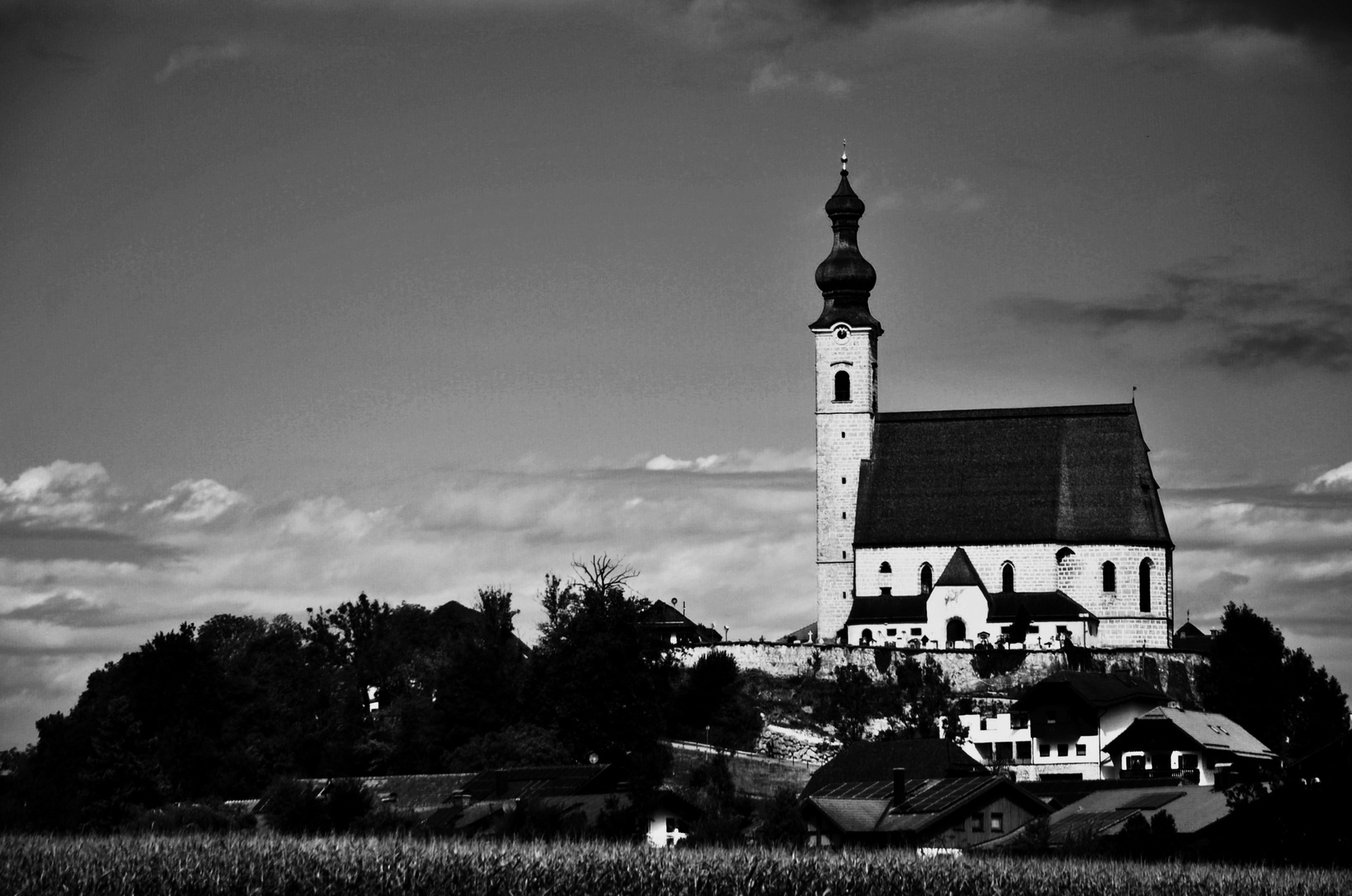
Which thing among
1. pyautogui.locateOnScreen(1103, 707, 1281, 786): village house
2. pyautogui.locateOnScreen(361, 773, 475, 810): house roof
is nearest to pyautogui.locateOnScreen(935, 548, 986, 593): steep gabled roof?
pyautogui.locateOnScreen(1103, 707, 1281, 786): village house

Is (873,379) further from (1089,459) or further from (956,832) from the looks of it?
(956,832)

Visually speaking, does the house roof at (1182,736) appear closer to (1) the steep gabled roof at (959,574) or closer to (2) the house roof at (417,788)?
(1) the steep gabled roof at (959,574)

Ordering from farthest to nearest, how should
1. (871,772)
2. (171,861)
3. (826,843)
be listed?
(871,772) < (826,843) < (171,861)

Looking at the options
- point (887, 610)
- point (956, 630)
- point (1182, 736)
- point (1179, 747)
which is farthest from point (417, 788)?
point (956, 630)

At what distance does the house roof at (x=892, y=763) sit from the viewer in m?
82.7

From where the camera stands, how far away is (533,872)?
46.6m

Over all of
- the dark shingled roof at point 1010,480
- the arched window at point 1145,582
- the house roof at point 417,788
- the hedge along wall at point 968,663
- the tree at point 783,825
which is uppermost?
the dark shingled roof at point 1010,480

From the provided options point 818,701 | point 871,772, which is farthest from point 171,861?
point 818,701

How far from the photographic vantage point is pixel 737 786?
89.1 metres

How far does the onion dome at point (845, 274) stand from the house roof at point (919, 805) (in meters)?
41.2

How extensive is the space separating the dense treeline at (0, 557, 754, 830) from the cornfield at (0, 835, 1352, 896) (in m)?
31.0

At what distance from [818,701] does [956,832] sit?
29547 mm

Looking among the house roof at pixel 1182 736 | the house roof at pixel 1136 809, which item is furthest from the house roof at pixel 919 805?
the house roof at pixel 1182 736

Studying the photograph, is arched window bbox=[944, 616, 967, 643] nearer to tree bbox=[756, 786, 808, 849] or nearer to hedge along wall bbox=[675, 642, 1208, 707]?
hedge along wall bbox=[675, 642, 1208, 707]
